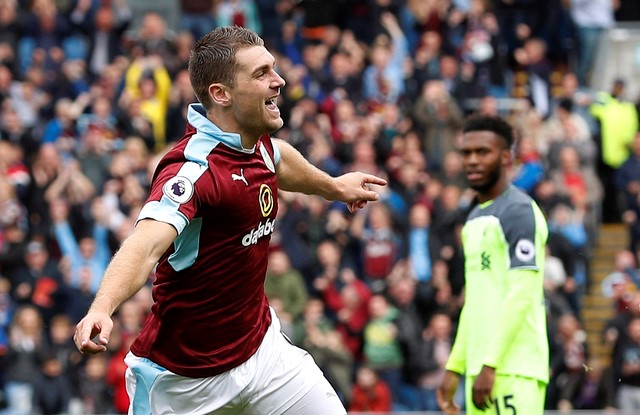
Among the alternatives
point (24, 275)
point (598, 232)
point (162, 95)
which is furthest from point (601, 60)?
point (24, 275)

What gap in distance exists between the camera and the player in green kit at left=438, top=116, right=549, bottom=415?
289 inches

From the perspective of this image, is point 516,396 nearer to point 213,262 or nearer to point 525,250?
point 525,250

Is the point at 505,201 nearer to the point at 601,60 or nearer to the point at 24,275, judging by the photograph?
the point at 24,275

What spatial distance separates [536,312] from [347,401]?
645 cm

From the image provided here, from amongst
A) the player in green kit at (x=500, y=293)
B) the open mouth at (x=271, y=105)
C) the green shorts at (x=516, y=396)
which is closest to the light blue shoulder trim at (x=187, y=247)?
the open mouth at (x=271, y=105)

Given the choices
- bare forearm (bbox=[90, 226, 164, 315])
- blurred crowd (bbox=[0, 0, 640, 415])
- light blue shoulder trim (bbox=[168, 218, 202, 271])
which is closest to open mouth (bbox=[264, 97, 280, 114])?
light blue shoulder trim (bbox=[168, 218, 202, 271])

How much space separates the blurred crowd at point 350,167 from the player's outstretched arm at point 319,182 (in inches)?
274

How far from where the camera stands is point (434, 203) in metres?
15.6

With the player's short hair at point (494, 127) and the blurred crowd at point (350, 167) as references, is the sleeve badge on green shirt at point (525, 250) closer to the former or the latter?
the player's short hair at point (494, 127)

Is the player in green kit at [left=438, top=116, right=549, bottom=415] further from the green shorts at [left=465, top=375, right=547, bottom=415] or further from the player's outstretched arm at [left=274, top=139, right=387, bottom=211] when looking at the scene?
the player's outstretched arm at [left=274, top=139, right=387, bottom=211]

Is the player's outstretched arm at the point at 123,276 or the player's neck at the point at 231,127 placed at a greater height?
the player's neck at the point at 231,127

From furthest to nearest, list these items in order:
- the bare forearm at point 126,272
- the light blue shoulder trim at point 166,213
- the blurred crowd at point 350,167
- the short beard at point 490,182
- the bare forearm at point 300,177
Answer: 1. the blurred crowd at point 350,167
2. the short beard at point 490,182
3. the bare forearm at point 300,177
4. the light blue shoulder trim at point 166,213
5. the bare forearm at point 126,272

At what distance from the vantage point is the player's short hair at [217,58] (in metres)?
6.29

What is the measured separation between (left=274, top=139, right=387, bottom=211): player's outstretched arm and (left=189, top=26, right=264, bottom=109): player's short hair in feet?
1.96
